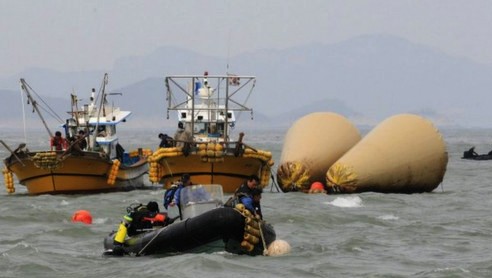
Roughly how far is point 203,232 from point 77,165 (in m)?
17.0

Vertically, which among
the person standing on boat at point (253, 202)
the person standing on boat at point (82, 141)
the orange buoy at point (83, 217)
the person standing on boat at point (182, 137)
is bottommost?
the orange buoy at point (83, 217)

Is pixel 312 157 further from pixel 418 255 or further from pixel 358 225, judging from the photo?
pixel 418 255

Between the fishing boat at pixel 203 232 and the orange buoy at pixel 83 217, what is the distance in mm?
7089

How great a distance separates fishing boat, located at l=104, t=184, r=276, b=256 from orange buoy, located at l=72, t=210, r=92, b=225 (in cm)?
709

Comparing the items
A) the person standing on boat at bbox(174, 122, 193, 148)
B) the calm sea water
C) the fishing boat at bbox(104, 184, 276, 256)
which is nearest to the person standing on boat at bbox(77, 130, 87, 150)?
the calm sea water

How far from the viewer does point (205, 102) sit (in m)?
41.9

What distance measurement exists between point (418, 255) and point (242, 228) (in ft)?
14.0

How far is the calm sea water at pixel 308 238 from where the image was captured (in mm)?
20219

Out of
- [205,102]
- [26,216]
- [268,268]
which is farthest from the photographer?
[205,102]

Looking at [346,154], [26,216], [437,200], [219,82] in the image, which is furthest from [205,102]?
[26,216]

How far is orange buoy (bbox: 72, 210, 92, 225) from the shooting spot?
2889 centimetres

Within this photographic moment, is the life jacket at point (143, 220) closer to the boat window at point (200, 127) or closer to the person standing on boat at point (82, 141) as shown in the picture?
the person standing on boat at point (82, 141)

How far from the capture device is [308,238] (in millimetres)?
25750

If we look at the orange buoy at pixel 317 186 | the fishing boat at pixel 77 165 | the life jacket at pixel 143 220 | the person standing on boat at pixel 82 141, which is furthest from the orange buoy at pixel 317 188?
the life jacket at pixel 143 220
